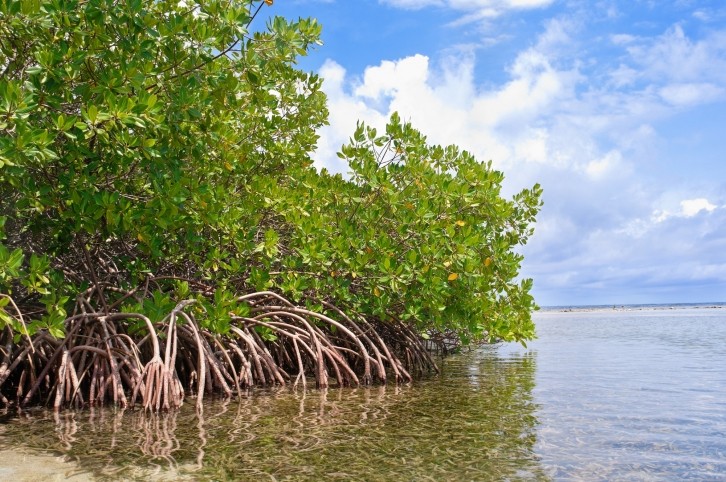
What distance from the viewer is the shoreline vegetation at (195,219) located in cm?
468

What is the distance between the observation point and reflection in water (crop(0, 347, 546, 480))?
367cm

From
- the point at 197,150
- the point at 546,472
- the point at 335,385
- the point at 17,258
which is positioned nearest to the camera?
the point at 546,472

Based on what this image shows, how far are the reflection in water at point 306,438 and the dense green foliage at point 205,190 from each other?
0.84 metres

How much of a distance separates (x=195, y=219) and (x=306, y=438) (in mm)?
2347

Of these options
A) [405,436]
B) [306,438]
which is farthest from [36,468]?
[405,436]

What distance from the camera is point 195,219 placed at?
19.0 ft

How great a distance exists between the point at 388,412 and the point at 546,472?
2.00 metres

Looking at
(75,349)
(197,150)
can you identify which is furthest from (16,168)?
(75,349)

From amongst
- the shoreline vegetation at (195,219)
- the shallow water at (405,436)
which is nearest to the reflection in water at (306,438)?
the shallow water at (405,436)

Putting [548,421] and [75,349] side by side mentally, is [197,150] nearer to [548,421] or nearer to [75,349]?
[75,349]

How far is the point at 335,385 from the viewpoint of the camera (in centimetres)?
734

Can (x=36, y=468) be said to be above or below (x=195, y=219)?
below

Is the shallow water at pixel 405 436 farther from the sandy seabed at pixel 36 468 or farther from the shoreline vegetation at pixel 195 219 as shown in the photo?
the shoreline vegetation at pixel 195 219

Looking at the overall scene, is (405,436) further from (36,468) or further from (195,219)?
(195,219)
